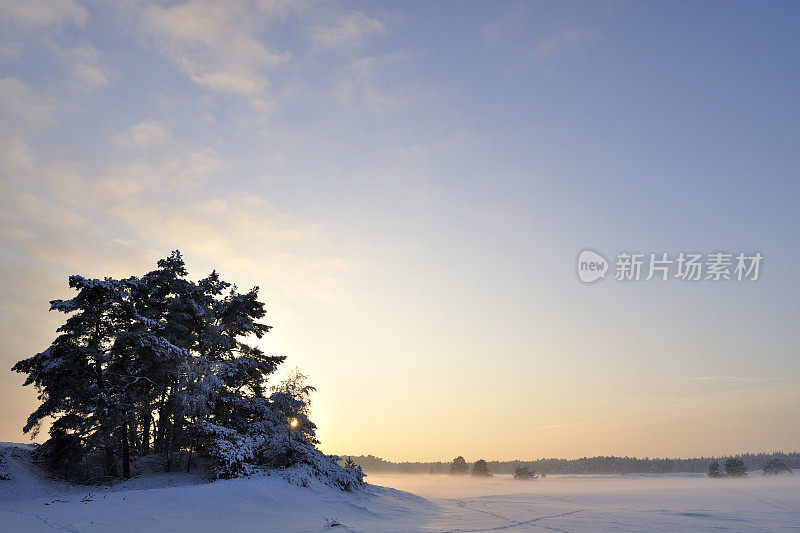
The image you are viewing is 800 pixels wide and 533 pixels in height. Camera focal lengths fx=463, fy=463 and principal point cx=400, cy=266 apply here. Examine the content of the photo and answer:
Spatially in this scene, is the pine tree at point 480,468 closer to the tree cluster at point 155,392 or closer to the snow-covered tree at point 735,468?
the snow-covered tree at point 735,468

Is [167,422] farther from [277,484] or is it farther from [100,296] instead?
[277,484]

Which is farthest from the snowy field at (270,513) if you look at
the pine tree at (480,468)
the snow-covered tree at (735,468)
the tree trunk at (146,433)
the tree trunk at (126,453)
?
the pine tree at (480,468)

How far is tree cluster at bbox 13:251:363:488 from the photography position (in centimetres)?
2814

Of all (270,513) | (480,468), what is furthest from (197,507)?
(480,468)

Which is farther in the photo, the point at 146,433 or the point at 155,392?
the point at 146,433

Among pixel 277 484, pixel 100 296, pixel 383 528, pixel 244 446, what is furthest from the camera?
pixel 100 296

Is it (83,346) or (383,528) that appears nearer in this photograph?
(383,528)

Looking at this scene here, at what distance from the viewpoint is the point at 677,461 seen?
17588cm

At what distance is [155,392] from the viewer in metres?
31.5

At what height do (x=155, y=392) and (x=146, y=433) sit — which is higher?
(x=155, y=392)

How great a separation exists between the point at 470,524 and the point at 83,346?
85.3ft

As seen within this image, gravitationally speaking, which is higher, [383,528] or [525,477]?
[383,528]

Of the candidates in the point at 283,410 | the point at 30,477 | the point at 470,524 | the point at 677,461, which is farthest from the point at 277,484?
the point at 677,461

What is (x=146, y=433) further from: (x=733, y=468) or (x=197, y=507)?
(x=733, y=468)
